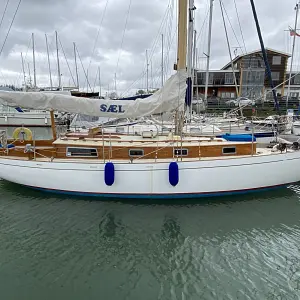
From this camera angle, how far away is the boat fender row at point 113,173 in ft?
25.1

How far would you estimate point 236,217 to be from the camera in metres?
7.36

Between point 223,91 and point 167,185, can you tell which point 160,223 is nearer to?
point 167,185

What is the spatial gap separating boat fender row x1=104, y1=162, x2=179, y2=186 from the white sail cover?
186 cm

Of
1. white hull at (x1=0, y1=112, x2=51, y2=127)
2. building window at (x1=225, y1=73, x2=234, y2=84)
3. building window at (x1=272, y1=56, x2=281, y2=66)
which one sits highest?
building window at (x1=272, y1=56, x2=281, y2=66)

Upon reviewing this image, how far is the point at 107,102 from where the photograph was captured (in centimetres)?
848

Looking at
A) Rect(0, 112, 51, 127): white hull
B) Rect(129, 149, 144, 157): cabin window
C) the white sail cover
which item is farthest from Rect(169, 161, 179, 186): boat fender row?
Rect(0, 112, 51, 127): white hull

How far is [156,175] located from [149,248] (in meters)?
2.46

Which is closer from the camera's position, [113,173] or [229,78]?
[113,173]

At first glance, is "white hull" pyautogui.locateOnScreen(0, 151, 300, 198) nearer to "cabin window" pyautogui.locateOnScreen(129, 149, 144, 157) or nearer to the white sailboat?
the white sailboat

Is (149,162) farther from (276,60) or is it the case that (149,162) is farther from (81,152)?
(276,60)

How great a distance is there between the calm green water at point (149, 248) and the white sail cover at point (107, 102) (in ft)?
9.55

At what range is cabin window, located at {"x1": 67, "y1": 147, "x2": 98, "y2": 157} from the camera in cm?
858

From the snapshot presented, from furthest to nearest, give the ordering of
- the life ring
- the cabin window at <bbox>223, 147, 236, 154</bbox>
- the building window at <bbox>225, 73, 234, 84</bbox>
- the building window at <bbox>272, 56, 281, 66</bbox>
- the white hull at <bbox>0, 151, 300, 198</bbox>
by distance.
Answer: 1. the building window at <bbox>225, 73, 234, 84</bbox>
2. the building window at <bbox>272, 56, 281, 66</bbox>
3. the life ring
4. the cabin window at <bbox>223, 147, 236, 154</bbox>
5. the white hull at <bbox>0, 151, 300, 198</bbox>

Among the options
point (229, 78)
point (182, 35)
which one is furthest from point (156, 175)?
point (229, 78)
